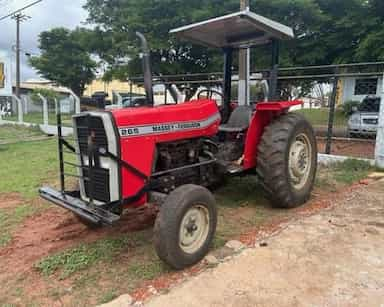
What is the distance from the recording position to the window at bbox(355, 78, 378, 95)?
42.1ft

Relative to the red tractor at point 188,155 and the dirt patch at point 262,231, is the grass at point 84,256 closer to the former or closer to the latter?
the red tractor at point 188,155

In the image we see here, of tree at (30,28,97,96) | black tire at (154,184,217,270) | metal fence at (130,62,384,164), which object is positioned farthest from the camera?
tree at (30,28,97,96)

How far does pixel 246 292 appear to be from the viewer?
2.31 meters

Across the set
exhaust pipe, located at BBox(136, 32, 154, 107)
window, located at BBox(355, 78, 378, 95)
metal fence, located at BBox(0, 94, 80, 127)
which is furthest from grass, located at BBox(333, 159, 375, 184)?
metal fence, located at BBox(0, 94, 80, 127)

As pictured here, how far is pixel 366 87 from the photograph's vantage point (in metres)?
14.2

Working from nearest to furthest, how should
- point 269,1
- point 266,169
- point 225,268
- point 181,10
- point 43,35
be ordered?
1. point 225,268
2. point 266,169
3. point 269,1
4. point 181,10
5. point 43,35

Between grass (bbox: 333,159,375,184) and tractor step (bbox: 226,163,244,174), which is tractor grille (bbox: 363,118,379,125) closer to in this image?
grass (bbox: 333,159,375,184)

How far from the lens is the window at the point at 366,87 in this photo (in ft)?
42.1

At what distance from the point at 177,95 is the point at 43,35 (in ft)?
88.4

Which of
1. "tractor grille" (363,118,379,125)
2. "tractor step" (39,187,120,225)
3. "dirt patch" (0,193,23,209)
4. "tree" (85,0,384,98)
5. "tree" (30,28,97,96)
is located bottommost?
"dirt patch" (0,193,23,209)

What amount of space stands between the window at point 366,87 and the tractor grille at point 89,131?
40.6 ft

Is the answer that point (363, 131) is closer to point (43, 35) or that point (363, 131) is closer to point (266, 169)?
point (266, 169)

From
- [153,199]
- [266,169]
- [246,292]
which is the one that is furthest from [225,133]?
[246,292]

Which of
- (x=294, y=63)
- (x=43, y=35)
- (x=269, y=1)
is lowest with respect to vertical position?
(x=294, y=63)
